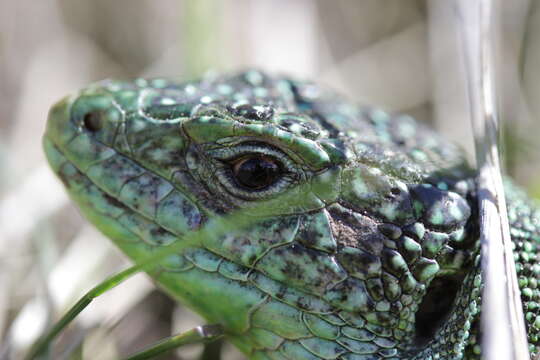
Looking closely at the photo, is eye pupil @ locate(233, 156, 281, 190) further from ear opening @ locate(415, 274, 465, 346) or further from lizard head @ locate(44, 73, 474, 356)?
ear opening @ locate(415, 274, 465, 346)

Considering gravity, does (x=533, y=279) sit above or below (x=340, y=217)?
below

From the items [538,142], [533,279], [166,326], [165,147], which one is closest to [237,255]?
[165,147]

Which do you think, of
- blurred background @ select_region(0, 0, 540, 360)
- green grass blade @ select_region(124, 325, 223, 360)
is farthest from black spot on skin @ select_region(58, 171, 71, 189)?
blurred background @ select_region(0, 0, 540, 360)

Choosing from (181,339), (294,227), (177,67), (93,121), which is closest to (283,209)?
(294,227)

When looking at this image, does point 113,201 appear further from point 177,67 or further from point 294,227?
point 177,67

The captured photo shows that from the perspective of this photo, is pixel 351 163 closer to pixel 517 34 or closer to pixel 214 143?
pixel 214 143

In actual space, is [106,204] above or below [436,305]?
above
